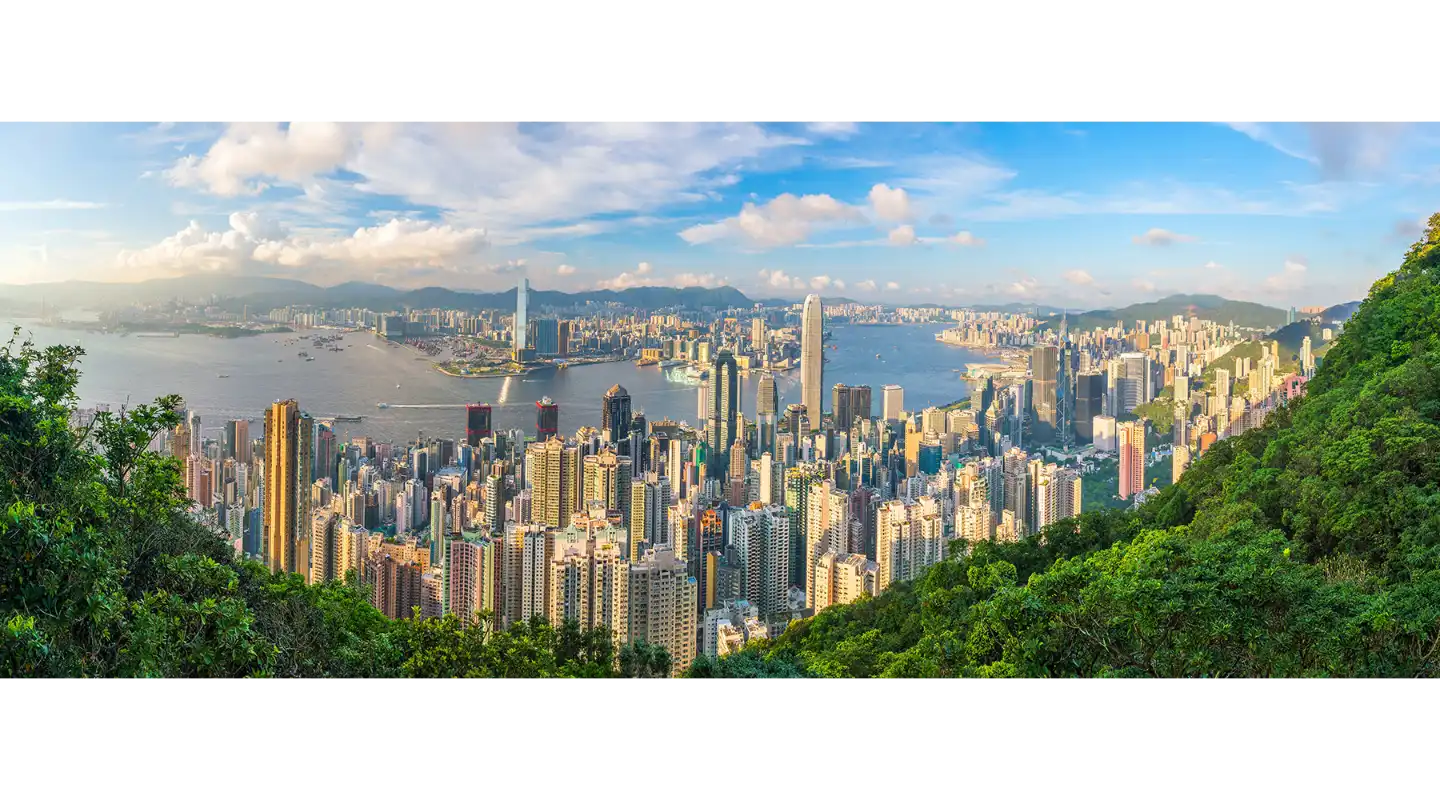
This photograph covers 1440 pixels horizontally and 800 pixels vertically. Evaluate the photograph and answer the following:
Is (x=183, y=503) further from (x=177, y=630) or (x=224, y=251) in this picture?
(x=224, y=251)

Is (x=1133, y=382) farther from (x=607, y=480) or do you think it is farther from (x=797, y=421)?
(x=607, y=480)

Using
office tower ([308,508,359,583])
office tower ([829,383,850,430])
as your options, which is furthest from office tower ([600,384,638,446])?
office tower ([308,508,359,583])

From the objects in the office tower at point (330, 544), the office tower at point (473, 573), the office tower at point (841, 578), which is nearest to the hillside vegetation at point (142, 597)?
the office tower at point (473, 573)

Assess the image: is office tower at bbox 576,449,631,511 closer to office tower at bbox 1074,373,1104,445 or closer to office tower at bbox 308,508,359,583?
office tower at bbox 308,508,359,583

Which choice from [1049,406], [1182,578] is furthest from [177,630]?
[1049,406]

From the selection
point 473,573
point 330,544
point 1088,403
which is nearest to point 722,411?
point 473,573

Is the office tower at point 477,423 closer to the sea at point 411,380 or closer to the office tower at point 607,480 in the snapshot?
the sea at point 411,380
